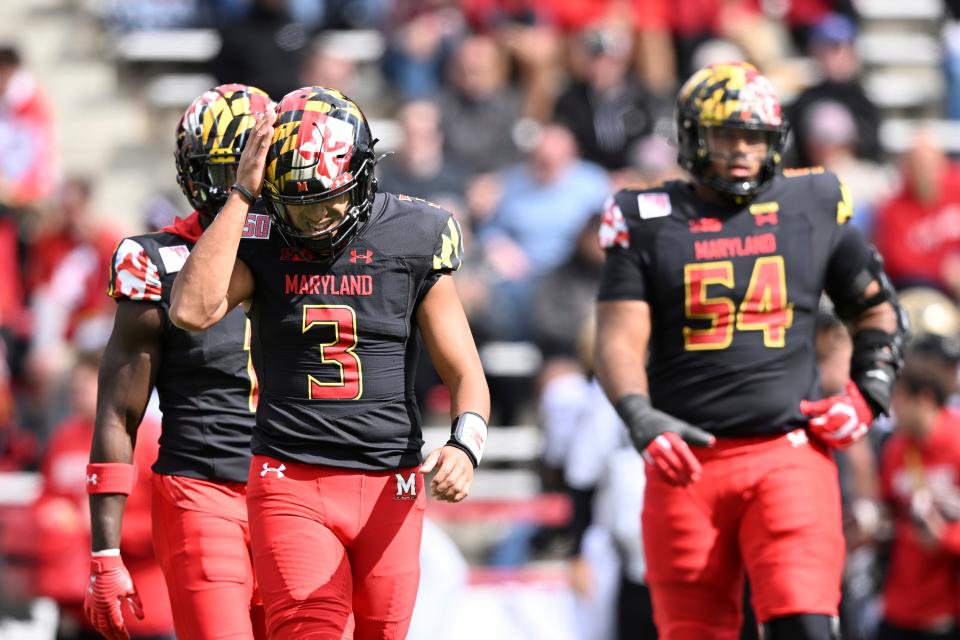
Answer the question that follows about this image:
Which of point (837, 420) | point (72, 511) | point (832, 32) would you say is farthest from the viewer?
point (832, 32)

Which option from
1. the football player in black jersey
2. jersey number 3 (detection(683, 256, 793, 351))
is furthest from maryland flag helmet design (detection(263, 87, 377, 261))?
jersey number 3 (detection(683, 256, 793, 351))

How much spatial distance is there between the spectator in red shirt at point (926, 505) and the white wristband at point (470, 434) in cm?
378

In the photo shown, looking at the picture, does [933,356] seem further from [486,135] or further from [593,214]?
[486,135]

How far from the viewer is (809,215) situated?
6020 millimetres

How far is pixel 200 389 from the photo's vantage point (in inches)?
218

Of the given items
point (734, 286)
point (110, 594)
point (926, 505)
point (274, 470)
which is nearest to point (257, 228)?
point (274, 470)

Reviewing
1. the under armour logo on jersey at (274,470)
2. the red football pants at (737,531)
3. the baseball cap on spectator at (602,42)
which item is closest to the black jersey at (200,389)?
the under armour logo on jersey at (274,470)

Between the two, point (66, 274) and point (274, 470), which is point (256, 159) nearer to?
point (274, 470)

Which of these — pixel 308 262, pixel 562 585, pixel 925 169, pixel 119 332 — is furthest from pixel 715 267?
pixel 925 169

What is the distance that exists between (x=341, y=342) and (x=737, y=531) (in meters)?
1.80

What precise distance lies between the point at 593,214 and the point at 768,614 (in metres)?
5.48

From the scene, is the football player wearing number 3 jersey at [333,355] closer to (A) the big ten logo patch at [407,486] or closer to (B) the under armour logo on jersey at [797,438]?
(A) the big ten logo patch at [407,486]

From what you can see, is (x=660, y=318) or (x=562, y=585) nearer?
(x=660, y=318)

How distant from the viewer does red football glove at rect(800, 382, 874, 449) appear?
586 cm
